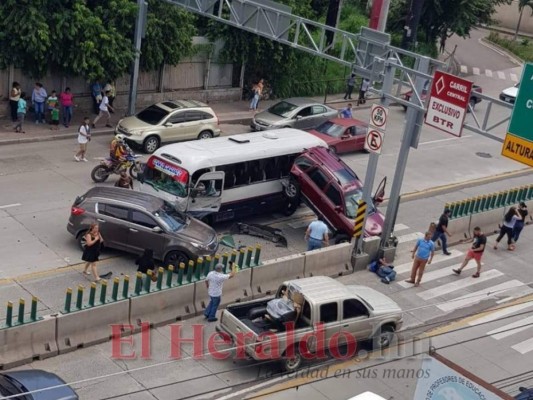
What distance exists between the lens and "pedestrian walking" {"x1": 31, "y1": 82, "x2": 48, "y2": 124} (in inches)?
1222

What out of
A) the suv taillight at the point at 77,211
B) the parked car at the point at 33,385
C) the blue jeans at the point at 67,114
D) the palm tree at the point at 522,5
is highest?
the palm tree at the point at 522,5

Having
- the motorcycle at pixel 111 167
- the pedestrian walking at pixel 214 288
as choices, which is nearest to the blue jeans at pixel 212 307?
the pedestrian walking at pixel 214 288

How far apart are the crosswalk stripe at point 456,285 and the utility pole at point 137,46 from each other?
14860mm

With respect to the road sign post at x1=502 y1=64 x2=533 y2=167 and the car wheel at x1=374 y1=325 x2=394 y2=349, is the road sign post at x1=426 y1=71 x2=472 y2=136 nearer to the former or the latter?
the road sign post at x1=502 y1=64 x2=533 y2=167

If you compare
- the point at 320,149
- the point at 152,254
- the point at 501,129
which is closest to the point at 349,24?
the point at 501,129

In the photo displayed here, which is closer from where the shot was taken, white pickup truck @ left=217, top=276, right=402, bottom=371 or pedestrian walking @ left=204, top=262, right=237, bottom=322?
white pickup truck @ left=217, top=276, right=402, bottom=371

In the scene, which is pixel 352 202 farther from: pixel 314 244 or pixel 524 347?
pixel 524 347

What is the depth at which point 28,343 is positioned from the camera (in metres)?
16.7

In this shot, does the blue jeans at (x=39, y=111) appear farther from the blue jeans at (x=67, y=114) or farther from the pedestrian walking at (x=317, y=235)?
the pedestrian walking at (x=317, y=235)

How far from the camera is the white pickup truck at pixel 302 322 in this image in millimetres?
17141

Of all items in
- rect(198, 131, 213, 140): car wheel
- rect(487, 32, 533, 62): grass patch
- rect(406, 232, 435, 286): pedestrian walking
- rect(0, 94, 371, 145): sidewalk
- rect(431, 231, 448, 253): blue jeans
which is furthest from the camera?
rect(487, 32, 533, 62): grass patch

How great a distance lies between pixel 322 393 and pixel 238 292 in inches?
154

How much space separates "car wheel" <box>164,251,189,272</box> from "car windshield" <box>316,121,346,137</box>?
11864 mm

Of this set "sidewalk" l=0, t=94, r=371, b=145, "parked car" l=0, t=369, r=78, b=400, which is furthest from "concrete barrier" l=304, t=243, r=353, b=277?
"sidewalk" l=0, t=94, r=371, b=145
